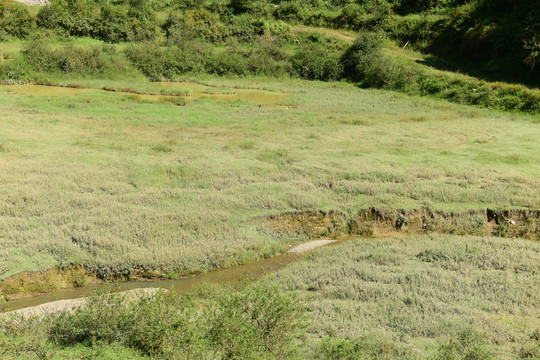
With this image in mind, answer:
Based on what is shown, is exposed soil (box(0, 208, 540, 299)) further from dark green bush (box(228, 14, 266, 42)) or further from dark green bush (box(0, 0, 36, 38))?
dark green bush (box(0, 0, 36, 38))

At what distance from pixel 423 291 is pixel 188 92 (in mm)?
25903

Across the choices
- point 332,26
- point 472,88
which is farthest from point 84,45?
point 472,88

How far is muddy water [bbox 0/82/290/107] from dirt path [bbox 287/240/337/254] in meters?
18.4

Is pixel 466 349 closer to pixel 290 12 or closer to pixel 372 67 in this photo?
pixel 372 67

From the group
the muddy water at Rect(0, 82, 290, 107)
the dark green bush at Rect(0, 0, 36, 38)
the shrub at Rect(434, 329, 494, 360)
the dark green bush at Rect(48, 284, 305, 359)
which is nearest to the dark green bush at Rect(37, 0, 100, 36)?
the dark green bush at Rect(0, 0, 36, 38)

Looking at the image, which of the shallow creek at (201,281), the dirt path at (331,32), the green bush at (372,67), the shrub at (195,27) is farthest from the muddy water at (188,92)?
the shallow creek at (201,281)

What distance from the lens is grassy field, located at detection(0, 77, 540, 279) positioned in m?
10.9

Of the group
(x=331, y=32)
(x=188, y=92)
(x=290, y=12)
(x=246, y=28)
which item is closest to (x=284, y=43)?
(x=246, y=28)

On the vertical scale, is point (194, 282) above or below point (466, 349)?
below

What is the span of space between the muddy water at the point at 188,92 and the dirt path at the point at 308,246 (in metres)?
18.4

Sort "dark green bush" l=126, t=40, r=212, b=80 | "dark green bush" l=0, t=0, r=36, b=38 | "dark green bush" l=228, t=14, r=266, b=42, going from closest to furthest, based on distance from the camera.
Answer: "dark green bush" l=126, t=40, r=212, b=80
"dark green bush" l=0, t=0, r=36, b=38
"dark green bush" l=228, t=14, r=266, b=42

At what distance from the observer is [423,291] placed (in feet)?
28.5

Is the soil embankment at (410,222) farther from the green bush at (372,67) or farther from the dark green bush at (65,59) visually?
the dark green bush at (65,59)

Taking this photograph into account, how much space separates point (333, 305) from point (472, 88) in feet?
92.9
